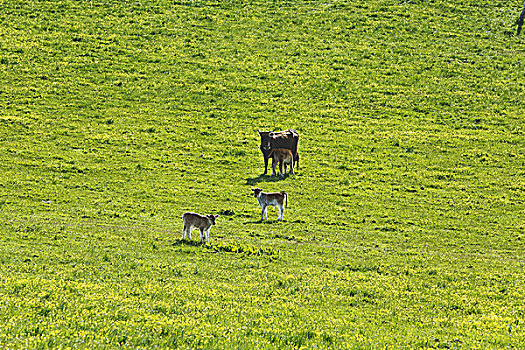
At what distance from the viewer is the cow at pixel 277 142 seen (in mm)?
35219

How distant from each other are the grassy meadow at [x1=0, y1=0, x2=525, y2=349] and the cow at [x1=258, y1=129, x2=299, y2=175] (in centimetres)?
135

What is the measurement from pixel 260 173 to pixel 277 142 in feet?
8.45

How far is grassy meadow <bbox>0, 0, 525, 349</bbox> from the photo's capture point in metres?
12.8

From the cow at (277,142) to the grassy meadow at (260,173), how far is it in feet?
4.43

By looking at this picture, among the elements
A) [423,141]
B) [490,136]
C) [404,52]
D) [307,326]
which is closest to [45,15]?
[404,52]

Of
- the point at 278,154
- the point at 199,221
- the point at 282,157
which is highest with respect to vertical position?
the point at 278,154

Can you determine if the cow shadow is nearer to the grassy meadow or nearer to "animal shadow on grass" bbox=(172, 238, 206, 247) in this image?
the grassy meadow

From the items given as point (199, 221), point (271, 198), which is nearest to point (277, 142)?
point (271, 198)

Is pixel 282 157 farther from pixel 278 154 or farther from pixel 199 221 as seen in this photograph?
pixel 199 221

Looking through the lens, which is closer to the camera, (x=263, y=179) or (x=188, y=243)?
(x=188, y=243)

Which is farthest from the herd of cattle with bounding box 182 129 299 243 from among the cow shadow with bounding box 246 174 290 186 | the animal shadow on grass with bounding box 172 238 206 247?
the animal shadow on grass with bounding box 172 238 206 247

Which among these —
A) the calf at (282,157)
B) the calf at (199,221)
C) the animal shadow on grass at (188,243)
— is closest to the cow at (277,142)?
the calf at (282,157)

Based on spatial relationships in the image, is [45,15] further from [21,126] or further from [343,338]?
[343,338]

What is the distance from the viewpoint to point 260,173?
35.3 m
